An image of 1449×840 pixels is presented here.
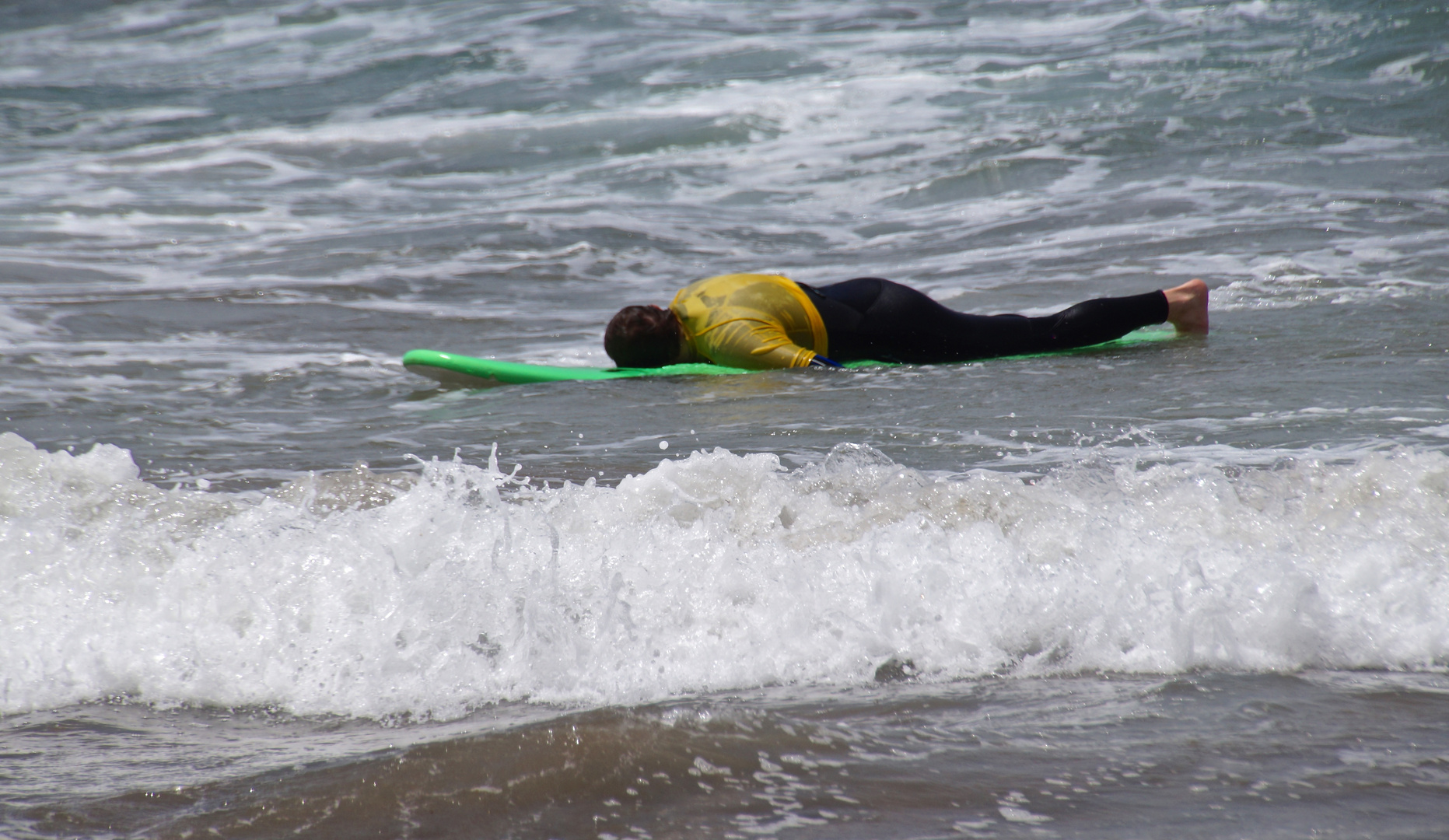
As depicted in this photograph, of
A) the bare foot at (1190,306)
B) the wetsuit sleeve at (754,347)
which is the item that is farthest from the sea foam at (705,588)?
the bare foot at (1190,306)

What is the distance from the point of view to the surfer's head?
529 cm

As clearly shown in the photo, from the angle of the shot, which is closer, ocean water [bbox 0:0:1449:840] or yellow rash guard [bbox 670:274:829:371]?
ocean water [bbox 0:0:1449:840]

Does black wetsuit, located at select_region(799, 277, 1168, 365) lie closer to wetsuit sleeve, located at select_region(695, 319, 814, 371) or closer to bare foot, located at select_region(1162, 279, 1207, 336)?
bare foot, located at select_region(1162, 279, 1207, 336)

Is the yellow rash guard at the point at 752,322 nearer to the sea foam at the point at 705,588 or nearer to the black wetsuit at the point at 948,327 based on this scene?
the black wetsuit at the point at 948,327

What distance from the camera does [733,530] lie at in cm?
278

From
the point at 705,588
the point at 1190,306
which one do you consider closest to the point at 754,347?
the point at 1190,306

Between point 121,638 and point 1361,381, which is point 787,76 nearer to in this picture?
point 1361,381

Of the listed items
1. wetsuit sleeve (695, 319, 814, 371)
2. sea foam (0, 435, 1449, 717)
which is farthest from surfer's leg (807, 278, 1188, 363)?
sea foam (0, 435, 1449, 717)

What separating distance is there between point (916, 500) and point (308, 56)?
16629 millimetres

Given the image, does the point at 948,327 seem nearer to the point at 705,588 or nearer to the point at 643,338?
the point at 643,338

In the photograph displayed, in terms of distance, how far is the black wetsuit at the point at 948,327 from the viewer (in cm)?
535

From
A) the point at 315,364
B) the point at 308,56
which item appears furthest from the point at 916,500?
the point at 308,56

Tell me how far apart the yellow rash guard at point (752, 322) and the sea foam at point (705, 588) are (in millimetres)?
2335

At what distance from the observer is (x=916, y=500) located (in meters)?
2.88
